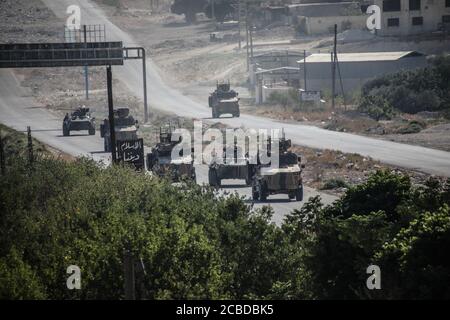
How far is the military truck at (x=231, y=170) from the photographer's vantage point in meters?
46.9

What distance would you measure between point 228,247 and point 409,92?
5670cm

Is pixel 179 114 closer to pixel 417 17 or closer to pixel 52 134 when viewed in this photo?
pixel 52 134

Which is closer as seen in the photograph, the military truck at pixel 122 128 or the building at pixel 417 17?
the military truck at pixel 122 128

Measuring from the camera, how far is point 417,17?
108 meters

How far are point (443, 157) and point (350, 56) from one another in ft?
141

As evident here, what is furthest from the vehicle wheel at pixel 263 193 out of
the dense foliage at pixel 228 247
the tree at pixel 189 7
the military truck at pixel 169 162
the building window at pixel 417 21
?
the tree at pixel 189 7

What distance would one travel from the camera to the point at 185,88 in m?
110

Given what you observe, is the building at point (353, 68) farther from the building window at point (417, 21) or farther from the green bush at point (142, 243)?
the green bush at point (142, 243)

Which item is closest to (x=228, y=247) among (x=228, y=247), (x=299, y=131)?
(x=228, y=247)

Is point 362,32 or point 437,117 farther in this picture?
point 362,32

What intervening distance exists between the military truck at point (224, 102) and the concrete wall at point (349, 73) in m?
13.3

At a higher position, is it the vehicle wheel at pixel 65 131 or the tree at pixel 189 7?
the tree at pixel 189 7

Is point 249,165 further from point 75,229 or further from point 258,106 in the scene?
point 258,106
